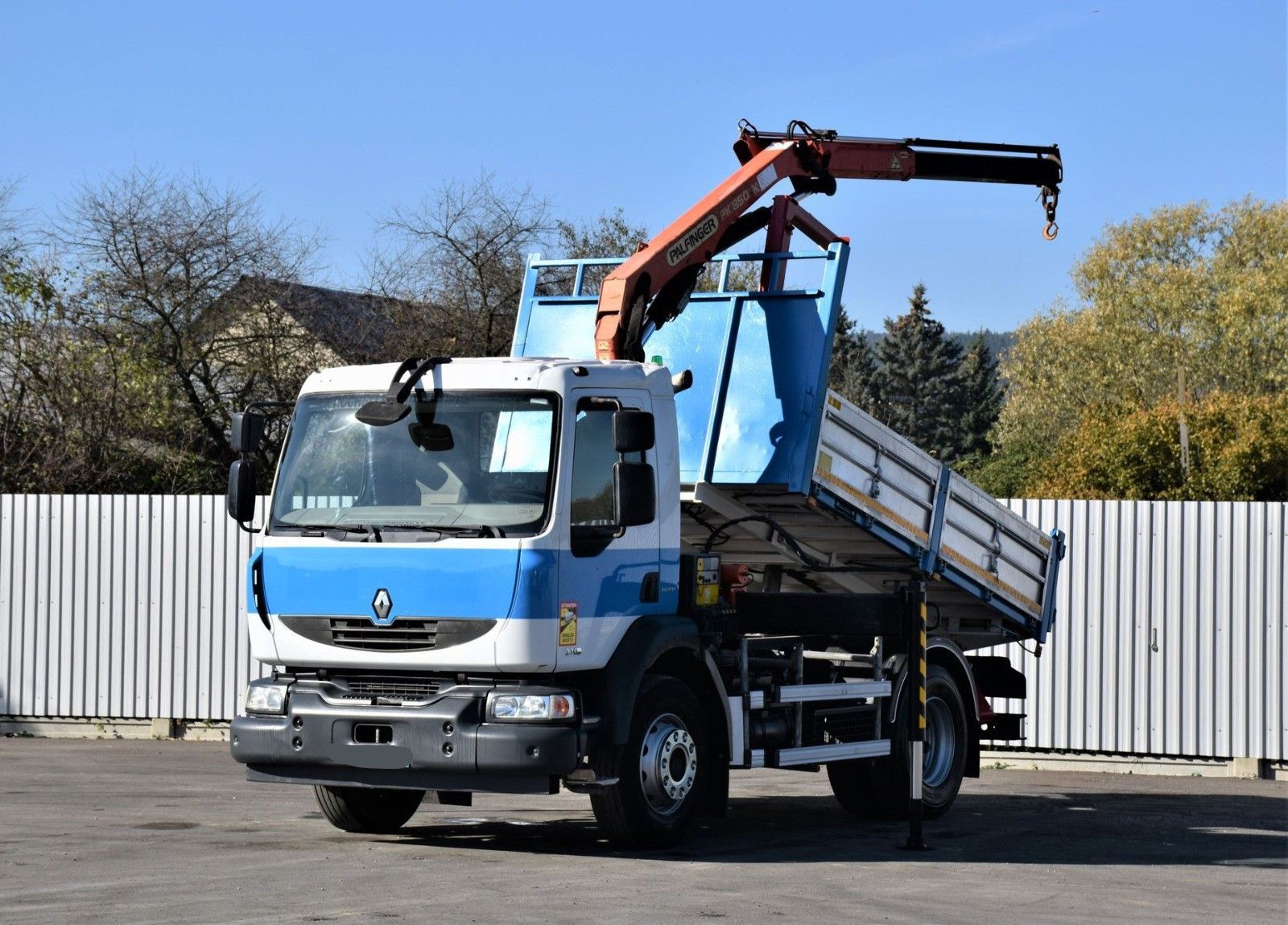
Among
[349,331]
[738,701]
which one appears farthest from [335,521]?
[349,331]

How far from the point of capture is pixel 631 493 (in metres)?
10.2

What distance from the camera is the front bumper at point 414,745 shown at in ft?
32.3

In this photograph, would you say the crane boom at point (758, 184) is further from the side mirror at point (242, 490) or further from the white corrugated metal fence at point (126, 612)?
the white corrugated metal fence at point (126, 612)

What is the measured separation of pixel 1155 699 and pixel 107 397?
16548 millimetres

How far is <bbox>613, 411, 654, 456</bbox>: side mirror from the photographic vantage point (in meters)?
10.2

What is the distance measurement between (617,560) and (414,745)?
61.2 inches

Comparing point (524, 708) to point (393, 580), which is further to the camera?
point (393, 580)

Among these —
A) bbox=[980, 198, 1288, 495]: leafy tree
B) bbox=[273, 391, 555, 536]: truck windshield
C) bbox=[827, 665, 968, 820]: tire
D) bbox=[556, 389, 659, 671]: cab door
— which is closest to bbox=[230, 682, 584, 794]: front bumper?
bbox=[556, 389, 659, 671]: cab door

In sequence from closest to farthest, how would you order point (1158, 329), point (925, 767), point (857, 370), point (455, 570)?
point (455, 570) < point (925, 767) < point (1158, 329) < point (857, 370)

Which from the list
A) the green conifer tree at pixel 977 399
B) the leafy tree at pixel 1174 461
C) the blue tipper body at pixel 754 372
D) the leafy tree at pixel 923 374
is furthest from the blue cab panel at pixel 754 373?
the leafy tree at pixel 923 374

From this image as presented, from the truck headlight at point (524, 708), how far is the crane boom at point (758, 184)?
8.43 feet

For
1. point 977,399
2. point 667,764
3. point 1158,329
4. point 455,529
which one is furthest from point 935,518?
point 977,399

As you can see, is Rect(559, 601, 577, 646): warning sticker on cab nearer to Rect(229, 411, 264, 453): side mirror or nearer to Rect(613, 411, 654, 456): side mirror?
Rect(613, 411, 654, 456): side mirror

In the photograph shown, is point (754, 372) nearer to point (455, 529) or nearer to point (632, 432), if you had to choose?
point (632, 432)
